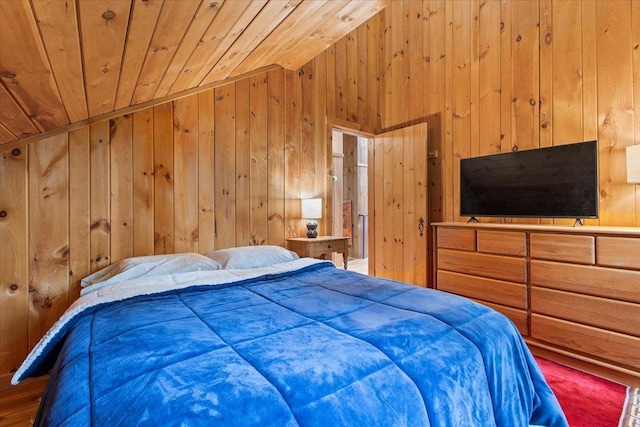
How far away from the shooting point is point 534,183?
2.71 meters

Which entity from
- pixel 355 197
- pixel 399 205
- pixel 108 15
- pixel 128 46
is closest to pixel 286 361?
pixel 108 15

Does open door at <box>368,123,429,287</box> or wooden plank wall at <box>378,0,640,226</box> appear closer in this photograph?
wooden plank wall at <box>378,0,640,226</box>

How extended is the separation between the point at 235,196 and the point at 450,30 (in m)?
3.16

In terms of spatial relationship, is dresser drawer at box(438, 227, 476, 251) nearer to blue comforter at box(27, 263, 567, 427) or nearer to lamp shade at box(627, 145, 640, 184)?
lamp shade at box(627, 145, 640, 184)

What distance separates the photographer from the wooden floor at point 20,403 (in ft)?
5.50

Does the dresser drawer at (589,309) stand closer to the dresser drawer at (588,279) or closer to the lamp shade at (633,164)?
the dresser drawer at (588,279)

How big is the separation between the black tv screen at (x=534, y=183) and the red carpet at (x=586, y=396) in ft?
3.83

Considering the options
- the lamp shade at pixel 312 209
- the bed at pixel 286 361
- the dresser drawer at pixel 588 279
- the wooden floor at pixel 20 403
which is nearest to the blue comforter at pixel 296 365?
the bed at pixel 286 361

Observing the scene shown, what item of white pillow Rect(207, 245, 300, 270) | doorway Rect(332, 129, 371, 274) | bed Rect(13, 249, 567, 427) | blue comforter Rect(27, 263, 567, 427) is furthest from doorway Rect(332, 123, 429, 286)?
doorway Rect(332, 129, 371, 274)

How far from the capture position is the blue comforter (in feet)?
2.35

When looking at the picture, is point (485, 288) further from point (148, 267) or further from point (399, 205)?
point (148, 267)

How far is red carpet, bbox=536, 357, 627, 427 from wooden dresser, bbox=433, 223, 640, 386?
0.40 ft

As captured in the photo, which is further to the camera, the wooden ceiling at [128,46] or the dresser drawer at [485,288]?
the dresser drawer at [485,288]

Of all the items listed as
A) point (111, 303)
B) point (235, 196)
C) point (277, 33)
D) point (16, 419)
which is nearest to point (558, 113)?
point (277, 33)
